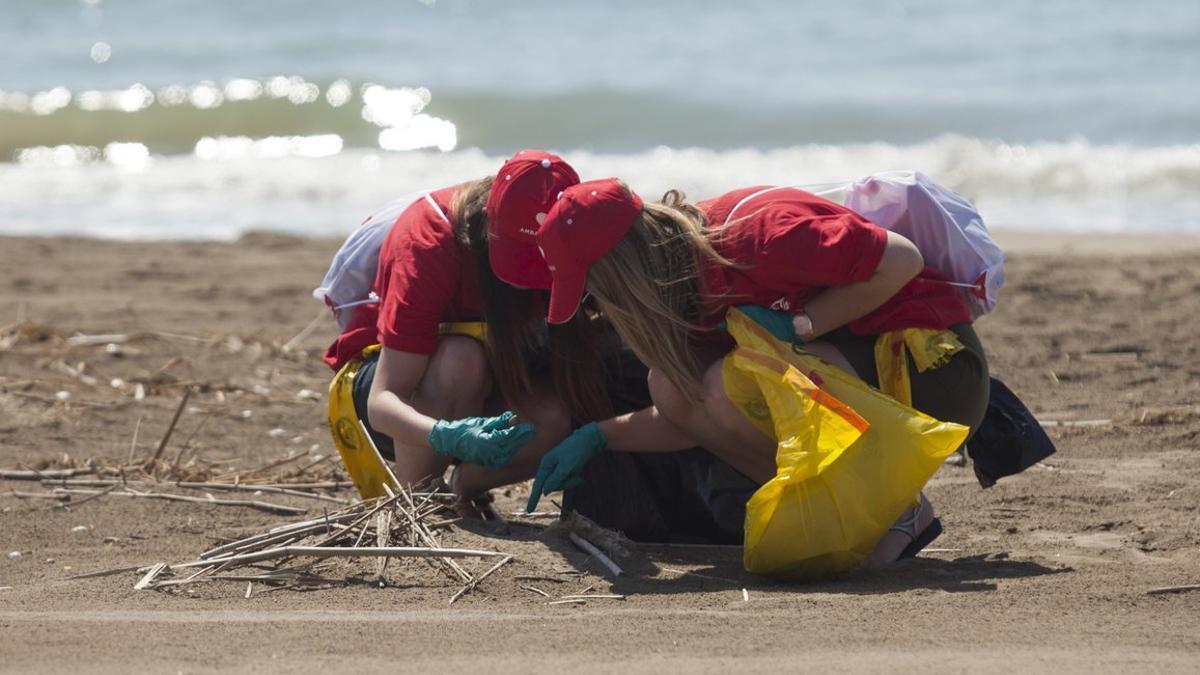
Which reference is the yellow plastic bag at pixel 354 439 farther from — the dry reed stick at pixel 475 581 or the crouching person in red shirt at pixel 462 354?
the dry reed stick at pixel 475 581

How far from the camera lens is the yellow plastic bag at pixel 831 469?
317 centimetres

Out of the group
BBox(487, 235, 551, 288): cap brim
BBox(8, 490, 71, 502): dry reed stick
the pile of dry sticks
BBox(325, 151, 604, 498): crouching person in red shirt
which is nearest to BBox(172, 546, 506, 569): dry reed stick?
the pile of dry sticks

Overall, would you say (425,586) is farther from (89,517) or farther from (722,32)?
(722,32)

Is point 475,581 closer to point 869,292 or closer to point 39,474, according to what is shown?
point 869,292

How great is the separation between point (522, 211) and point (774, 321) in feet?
1.95

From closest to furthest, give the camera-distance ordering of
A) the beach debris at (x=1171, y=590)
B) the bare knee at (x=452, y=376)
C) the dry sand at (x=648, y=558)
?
the dry sand at (x=648, y=558)
the beach debris at (x=1171, y=590)
the bare knee at (x=452, y=376)

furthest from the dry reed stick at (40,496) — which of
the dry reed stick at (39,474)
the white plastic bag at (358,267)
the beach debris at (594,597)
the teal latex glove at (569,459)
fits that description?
the beach debris at (594,597)

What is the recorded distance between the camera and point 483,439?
3461mm

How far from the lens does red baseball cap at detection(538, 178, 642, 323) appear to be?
124 inches

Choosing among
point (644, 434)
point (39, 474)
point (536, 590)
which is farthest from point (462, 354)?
point (39, 474)

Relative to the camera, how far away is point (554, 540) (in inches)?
140

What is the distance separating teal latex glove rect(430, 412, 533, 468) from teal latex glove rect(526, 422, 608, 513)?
0.27 feet

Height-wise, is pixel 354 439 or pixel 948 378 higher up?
pixel 948 378

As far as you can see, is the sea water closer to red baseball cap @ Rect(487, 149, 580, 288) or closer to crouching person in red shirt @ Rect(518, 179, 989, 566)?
crouching person in red shirt @ Rect(518, 179, 989, 566)
